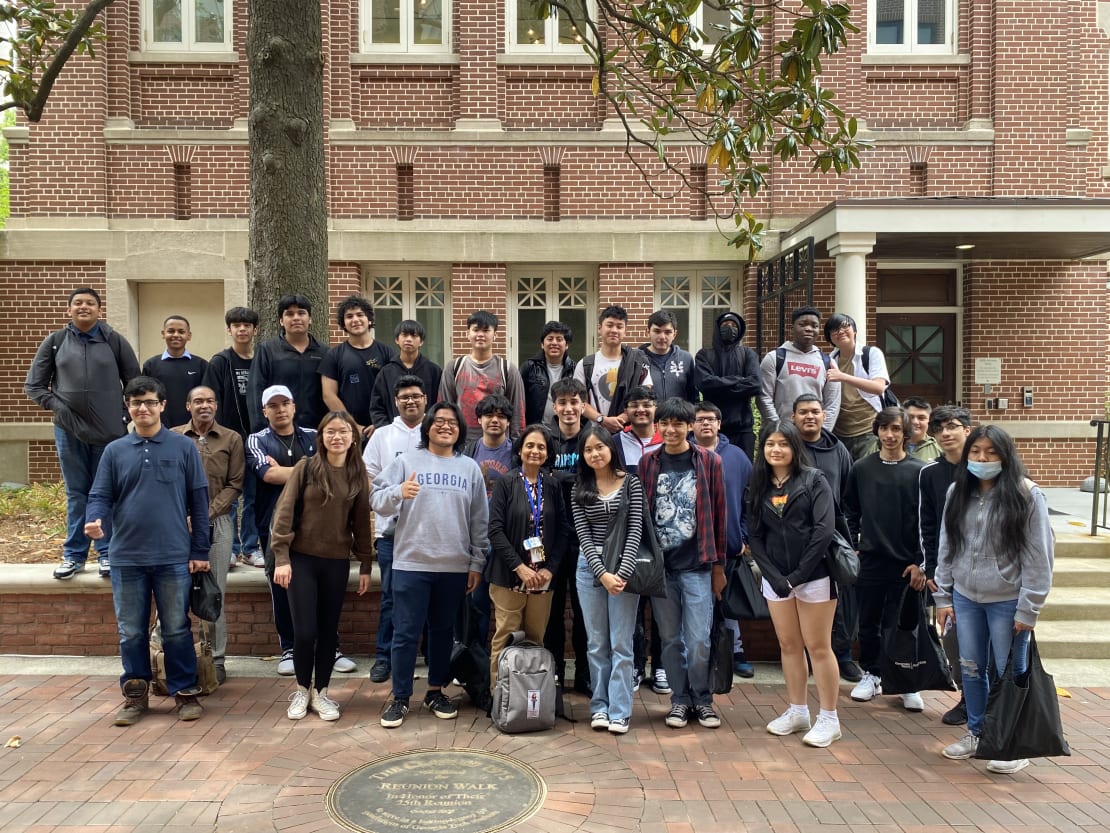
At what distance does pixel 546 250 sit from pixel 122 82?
6.24 meters

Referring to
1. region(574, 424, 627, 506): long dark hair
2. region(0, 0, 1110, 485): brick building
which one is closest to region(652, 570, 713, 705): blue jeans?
region(574, 424, 627, 506): long dark hair

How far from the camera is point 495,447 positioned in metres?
5.60

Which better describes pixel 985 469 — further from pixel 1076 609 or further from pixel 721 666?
pixel 1076 609

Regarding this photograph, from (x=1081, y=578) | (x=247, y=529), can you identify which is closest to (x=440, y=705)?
(x=247, y=529)

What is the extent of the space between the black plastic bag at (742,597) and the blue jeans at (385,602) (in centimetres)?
216

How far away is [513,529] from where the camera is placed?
200 inches

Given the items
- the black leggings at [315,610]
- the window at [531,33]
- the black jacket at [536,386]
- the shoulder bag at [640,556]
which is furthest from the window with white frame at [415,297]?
the shoulder bag at [640,556]

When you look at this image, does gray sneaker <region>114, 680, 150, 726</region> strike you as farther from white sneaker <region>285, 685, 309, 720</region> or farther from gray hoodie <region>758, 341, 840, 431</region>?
gray hoodie <region>758, 341, 840, 431</region>

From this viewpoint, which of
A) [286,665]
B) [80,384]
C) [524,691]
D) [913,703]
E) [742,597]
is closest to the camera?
[524,691]

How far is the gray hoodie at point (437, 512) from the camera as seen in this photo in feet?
16.7

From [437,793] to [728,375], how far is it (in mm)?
3671

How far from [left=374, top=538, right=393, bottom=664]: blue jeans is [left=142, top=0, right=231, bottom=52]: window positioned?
9.30 metres

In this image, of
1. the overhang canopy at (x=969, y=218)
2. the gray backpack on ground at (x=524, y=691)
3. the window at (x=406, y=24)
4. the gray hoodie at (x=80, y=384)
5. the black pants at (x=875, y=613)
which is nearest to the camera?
the gray backpack on ground at (x=524, y=691)

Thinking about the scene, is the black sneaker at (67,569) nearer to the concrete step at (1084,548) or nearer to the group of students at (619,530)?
the group of students at (619,530)
